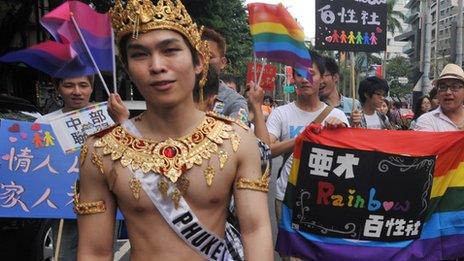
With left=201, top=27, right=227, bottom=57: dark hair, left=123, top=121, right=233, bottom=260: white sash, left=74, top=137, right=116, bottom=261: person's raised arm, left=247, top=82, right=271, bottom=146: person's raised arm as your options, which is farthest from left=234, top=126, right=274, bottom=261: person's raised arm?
left=201, top=27, right=227, bottom=57: dark hair

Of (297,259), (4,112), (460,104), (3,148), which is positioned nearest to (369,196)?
(297,259)

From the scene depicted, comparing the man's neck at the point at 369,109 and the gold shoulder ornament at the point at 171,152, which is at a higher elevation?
the gold shoulder ornament at the point at 171,152

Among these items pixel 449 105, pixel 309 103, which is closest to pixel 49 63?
pixel 309 103

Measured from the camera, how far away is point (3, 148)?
3.70 metres

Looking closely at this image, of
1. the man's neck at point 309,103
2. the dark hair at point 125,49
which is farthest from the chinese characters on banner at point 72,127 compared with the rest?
the dark hair at point 125,49

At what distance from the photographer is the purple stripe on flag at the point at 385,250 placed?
12.8 ft

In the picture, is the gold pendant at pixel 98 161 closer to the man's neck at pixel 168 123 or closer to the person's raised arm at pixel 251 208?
the man's neck at pixel 168 123

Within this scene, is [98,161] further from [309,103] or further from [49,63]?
[309,103]

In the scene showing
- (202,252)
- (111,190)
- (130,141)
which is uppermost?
(130,141)

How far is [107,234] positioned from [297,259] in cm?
233

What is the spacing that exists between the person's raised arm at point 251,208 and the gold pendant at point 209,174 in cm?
9

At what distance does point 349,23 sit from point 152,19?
2.96m

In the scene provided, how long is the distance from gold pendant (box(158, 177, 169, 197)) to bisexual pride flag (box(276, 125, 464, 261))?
211 centimetres

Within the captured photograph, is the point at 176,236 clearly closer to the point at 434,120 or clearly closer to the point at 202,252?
the point at 202,252
